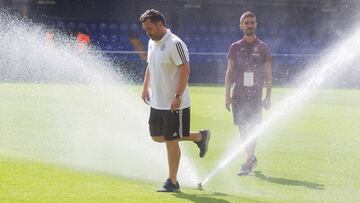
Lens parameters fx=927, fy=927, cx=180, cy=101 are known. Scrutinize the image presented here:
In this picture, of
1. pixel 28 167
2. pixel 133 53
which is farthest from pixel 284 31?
pixel 28 167

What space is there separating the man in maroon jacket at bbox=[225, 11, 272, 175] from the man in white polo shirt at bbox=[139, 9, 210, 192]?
2.17m

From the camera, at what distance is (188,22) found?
40.5 m

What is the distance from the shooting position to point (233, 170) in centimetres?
1186

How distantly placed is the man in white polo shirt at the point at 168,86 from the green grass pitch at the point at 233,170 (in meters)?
0.53

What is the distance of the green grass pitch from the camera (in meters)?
9.51

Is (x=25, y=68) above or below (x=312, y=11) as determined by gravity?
below

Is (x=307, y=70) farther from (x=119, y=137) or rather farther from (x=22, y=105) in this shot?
(x=119, y=137)

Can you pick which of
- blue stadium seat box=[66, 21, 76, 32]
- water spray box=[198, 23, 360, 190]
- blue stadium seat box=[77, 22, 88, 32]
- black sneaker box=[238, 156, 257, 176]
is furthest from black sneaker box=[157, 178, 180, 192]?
blue stadium seat box=[77, 22, 88, 32]

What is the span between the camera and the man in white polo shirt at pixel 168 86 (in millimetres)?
9703

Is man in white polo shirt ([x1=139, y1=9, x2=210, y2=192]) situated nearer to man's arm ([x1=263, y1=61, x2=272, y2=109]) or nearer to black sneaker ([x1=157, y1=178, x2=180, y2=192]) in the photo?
black sneaker ([x1=157, y1=178, x2=180, y2=192])

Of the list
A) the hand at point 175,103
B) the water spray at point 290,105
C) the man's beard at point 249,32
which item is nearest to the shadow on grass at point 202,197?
the water spray at point 290,105

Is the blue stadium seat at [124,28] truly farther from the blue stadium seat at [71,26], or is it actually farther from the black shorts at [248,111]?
the black shorts at [248,111]

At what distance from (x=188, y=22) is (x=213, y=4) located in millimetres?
1341

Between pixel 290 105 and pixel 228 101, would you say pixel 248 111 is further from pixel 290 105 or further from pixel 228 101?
pixel 290 105
